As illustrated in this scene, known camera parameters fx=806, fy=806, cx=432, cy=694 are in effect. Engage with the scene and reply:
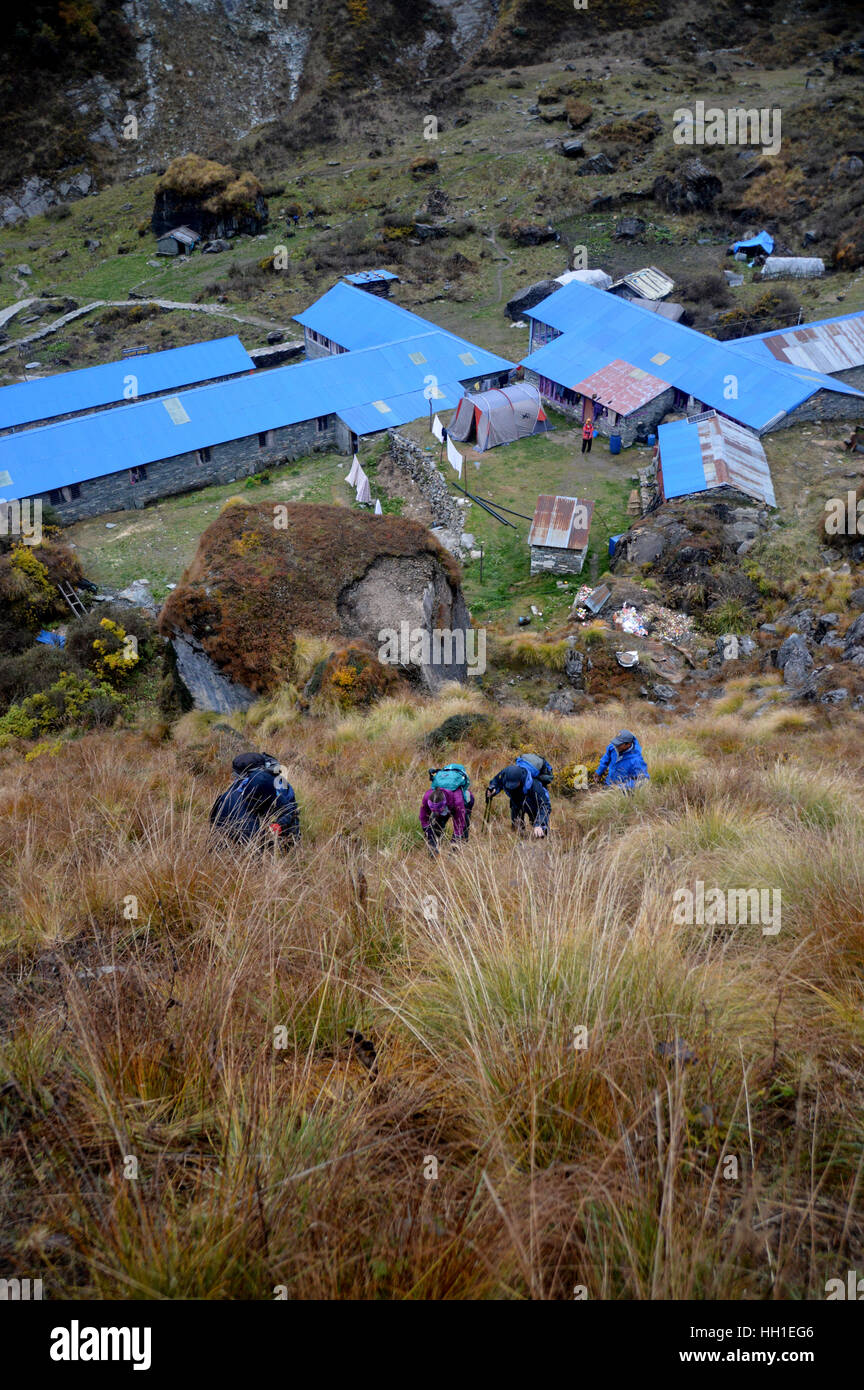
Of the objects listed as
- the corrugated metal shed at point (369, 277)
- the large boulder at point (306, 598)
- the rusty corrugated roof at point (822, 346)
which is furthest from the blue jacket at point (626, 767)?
the corrugated metal shed at point (369, 277)

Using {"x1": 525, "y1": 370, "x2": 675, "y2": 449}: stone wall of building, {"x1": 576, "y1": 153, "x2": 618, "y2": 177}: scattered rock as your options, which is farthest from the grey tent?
{"x1": 576, "y1": 153, "x2": 618, "y2": 177}: scattered rock

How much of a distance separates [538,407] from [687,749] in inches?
819

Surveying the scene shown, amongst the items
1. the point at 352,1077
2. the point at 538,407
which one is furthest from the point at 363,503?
the point at 352,1077

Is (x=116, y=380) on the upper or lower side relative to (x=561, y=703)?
upper

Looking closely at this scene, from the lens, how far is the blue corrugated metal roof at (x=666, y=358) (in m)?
25.2

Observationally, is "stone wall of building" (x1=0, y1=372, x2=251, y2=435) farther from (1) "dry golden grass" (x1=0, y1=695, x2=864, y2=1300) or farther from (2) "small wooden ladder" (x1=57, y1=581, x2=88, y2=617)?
(1) "dry golden grass" (x1=0, y1=695, x2=864, y2=1300)

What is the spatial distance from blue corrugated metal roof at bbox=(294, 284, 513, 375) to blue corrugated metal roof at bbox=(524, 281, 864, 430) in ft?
10.6

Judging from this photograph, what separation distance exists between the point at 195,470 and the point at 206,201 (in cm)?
3167

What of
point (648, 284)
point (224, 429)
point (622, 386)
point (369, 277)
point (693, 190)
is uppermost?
point (693, 190)

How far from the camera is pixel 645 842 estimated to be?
511 cm

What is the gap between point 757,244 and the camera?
1559 inches

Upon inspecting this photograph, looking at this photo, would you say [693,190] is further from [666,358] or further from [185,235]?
[185,235]

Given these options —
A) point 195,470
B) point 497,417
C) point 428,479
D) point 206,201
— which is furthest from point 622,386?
point 206,201

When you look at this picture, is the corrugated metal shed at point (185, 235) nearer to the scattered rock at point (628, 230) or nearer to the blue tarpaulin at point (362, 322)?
the blue tarpaulin at point (362, 322)
